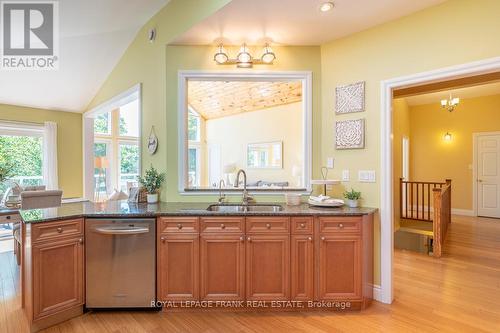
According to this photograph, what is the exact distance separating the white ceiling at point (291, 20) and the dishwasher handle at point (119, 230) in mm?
2109

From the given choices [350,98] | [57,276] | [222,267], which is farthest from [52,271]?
[350,98]

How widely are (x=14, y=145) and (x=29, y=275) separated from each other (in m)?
4.24

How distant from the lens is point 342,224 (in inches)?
95.1

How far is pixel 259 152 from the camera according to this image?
7.34 m

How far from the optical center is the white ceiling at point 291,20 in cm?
231

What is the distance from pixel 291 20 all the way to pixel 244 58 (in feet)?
2.13

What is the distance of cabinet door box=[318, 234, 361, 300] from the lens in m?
2.41

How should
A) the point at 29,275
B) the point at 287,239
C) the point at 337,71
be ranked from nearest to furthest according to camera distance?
the point at 29,275 → the point at 287,239 → the point at 337,71

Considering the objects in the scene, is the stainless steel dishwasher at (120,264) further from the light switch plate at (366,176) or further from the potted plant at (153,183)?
the light switch plate at (366,176)

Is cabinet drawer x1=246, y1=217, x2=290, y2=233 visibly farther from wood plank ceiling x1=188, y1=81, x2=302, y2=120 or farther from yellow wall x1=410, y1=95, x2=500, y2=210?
yellow wall x1=410, y1=95, x2=500, y2=210

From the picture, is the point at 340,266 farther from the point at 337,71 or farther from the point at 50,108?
the point at 50,108

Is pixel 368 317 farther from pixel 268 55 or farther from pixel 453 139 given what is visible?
pixel 453 139

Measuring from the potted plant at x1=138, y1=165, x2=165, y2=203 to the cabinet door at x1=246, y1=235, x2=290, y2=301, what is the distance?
1333mm

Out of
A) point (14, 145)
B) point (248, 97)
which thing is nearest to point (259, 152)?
point (248, 97)
